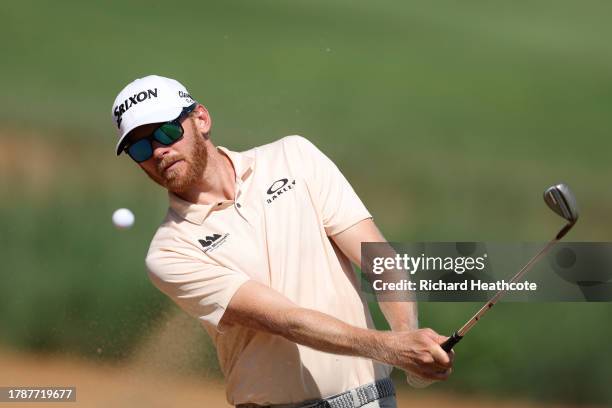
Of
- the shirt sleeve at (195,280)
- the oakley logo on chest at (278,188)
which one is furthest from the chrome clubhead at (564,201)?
the shirt sleeve at (195,280)

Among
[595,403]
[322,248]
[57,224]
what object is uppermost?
[57,224]

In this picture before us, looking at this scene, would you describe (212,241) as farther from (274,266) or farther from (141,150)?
(141,150)

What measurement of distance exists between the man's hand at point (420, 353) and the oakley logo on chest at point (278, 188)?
25.5 inches

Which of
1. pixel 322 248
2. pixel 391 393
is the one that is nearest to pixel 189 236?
pixel 322 248

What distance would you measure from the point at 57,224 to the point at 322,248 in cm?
417

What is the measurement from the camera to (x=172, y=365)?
6191 mm

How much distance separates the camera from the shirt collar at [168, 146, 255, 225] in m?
3.23

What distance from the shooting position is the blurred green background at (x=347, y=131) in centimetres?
658

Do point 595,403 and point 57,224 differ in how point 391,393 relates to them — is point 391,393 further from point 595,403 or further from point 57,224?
point 57,224

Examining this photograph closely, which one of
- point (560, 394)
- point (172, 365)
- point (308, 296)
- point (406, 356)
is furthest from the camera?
point (560, 394)

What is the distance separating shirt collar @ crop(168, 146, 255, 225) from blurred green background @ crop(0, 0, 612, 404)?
3.00 metres

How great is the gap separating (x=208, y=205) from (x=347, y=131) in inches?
150

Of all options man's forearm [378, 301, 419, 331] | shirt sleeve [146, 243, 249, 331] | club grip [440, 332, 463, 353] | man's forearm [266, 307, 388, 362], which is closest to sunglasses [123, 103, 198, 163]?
shirt sleeve [146, 243, 249, 331]

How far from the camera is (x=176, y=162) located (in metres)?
3.29
